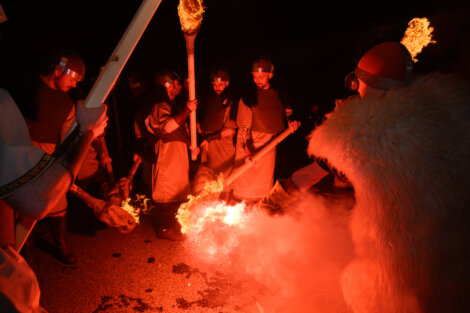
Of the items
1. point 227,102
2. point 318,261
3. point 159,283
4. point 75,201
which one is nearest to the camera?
point 159,283

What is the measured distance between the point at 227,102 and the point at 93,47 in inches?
320

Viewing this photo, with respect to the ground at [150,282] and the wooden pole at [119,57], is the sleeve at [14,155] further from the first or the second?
the ground at [150,282]

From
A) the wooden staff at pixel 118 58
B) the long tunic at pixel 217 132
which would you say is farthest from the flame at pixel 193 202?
the wooden staff at pixel 118 58

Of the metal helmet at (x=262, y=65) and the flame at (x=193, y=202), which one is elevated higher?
the metal helmet at (x=262, y=65)

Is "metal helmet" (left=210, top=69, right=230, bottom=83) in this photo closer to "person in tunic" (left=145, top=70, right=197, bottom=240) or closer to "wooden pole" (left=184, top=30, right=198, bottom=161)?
"person in tunic" (left=145, top=70, right=197, bottom=240)

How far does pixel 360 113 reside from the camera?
153 centimetres

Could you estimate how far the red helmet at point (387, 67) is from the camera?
6.05ft

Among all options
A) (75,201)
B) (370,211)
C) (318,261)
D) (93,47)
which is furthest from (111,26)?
(370,211)

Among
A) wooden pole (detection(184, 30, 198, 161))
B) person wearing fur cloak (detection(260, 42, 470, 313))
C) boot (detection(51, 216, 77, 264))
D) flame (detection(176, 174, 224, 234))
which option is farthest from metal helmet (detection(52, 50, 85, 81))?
person wearing fur cloak (detection(260, 42, 470, 313))

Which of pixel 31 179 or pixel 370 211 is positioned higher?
pixel 31 179


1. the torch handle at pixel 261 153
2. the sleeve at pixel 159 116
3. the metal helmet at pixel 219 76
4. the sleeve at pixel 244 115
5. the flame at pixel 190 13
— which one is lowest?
the torch handle at pixel 261 153

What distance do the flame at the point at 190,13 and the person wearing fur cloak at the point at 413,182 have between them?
2412 millimetres

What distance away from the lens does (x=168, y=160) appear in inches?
176

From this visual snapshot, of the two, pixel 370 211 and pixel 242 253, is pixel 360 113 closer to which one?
pixel 370 211
